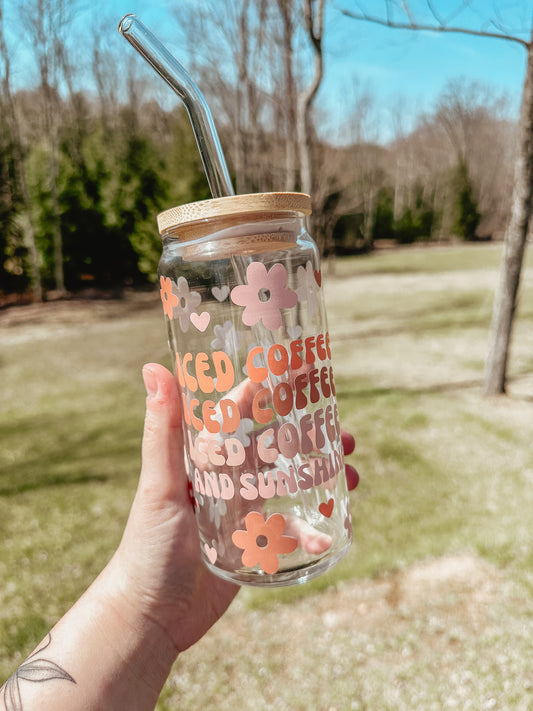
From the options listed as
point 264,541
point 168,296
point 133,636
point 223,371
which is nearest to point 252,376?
point 223,371

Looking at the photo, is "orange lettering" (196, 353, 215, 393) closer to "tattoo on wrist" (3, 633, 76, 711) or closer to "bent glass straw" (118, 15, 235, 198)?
"bent glass straw" (118, 15, 235, 198)

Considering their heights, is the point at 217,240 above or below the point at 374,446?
above

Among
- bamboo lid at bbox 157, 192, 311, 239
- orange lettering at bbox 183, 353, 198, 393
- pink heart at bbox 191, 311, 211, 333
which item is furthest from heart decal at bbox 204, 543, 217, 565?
bamboo lid at bbox 157, 192, 311, 239

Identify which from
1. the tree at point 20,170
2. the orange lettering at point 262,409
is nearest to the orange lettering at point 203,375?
the orange lettering at point 262,409

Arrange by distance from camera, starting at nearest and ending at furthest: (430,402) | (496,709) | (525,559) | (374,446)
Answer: (496,709)
(525,559)
(374,446)
(430,402)

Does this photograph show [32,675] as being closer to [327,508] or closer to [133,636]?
[133,636]

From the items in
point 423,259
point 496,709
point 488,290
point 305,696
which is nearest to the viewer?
point 496,709

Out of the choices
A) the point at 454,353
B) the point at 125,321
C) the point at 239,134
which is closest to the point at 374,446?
the point at 454,353

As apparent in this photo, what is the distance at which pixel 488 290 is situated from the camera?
1353 centimetres

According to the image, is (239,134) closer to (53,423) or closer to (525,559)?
(53,423)

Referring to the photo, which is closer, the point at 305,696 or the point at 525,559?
the point at 305,696

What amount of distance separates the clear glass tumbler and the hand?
0.25m

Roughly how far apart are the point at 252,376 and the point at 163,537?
737 mm

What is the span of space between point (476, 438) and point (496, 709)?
2871 millimetres
